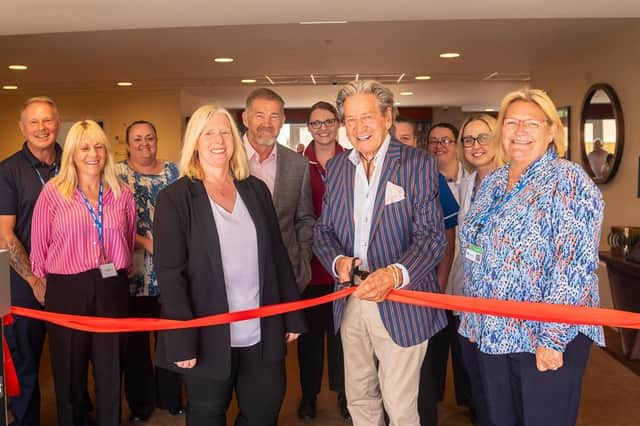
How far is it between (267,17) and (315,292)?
1637 millimetres

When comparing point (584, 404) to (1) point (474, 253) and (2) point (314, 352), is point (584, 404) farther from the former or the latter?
(1) point (474, 253)

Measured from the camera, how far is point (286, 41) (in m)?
6.29

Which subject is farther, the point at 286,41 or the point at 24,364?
the point at 286,41

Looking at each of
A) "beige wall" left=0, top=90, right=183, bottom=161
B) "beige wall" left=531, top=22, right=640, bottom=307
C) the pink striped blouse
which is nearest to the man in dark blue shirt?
the pink striped blouse

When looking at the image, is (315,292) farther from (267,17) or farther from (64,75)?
(64,75)

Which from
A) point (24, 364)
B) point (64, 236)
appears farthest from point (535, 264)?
point (24, 364)

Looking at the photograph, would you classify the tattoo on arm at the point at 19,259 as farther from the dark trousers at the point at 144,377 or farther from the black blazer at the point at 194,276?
the black blazer at the point at 194,276

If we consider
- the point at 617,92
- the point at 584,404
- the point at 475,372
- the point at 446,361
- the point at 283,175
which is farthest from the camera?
the point at 617,92

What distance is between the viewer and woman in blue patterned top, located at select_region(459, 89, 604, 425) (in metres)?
2.12

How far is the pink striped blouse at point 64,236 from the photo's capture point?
3.06 meters

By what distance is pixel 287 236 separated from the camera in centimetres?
339

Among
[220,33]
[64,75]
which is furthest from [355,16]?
[64,75]

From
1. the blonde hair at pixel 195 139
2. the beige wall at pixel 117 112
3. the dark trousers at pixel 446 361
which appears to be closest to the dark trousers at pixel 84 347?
the blonde hair at pixel 195 139

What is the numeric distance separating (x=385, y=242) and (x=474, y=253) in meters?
0.35
